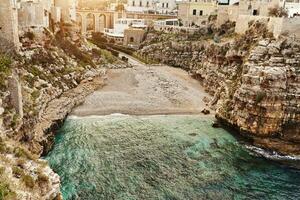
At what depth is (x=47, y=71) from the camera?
40.2 meters

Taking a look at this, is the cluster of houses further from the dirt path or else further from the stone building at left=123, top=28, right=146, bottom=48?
the dirt path

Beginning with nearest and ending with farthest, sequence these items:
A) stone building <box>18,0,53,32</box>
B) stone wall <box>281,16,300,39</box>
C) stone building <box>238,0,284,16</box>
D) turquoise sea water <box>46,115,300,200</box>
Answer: turquoise sea water <box>46,115,300,200</box>, stone wall <box>281,16,300,39</box>, stone building <box>18,0,53,32</box>, stone building <box>238,0,284,16</box>

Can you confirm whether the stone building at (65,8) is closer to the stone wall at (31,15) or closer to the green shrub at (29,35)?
the stone wall at (31,15)

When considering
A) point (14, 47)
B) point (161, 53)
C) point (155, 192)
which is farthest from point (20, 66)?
point (161, 53)

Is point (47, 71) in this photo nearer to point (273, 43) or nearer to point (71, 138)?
point (71, 138)

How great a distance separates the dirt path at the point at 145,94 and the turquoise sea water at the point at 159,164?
3537 millimetres

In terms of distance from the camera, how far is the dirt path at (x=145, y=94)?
39188 millimetres

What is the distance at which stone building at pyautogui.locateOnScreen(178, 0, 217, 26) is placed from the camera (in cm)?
7088

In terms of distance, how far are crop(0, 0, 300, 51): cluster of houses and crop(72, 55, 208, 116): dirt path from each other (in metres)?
10.5

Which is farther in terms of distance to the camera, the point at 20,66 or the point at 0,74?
the point at 20,66

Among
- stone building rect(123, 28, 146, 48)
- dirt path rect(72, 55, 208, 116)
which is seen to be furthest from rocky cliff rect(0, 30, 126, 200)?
stone building rect(123, 28, 146, 48)

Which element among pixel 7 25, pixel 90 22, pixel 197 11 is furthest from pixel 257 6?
pixel 90 22

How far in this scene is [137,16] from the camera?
3322 inches

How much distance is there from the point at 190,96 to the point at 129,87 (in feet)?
27.5
